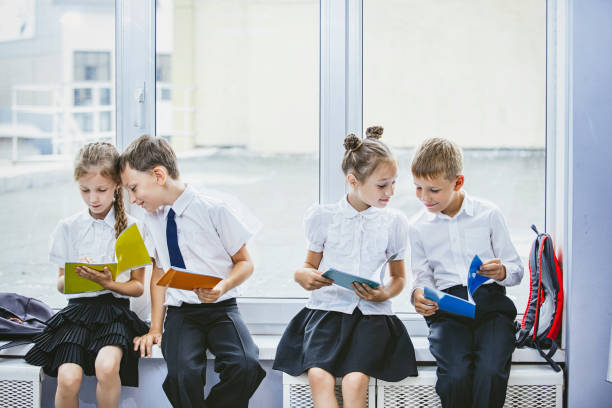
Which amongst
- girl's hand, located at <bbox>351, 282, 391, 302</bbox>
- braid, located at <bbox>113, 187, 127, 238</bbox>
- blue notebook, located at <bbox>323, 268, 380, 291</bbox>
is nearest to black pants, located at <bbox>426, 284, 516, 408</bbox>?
girl's hand, located at <bbox>351, 282, 391, 302</bbox>

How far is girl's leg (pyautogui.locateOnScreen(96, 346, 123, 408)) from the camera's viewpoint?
1.90 meters

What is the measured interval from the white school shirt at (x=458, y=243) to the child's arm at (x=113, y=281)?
99 cm

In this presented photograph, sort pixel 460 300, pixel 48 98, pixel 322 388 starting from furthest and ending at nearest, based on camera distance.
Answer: pixel 48 98
pixel 322 388
pixel 460 300

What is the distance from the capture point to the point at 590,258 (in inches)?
79.3

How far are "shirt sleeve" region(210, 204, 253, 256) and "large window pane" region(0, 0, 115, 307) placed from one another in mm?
668

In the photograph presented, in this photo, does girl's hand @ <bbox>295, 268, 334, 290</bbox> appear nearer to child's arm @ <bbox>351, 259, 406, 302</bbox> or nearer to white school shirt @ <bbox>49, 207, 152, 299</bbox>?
child's arm @ <bbox>351, 259, 406, 302</bbox>

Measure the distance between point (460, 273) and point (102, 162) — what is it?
1.32m

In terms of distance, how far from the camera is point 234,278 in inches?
77.1

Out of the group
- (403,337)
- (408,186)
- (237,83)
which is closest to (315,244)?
(403,337)

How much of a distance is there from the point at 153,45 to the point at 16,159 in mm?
774

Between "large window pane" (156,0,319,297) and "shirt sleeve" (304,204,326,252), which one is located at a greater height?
"large window pane" (156,0,319,297)

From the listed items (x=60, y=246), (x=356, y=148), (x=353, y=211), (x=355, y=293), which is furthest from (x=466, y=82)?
(x=60, y=246)

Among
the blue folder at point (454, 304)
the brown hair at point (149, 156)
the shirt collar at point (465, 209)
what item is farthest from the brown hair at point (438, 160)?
the brown hair at point (149, 156)

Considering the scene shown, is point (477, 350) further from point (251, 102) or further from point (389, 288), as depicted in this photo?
point (251, 102)
